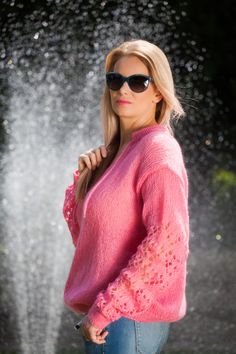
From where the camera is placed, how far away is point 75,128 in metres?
7.72

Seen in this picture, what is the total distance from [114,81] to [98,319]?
58cm

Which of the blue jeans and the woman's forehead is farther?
the woman's forehead

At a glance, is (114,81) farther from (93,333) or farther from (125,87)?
(93,333)

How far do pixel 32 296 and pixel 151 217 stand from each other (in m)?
4.19

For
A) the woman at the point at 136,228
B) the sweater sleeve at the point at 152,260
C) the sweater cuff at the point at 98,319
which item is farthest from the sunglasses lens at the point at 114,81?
the sweater cuff at the point at 98,319

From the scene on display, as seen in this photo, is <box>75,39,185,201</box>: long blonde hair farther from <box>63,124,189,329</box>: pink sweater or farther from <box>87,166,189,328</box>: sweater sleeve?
<box>87,166,189,328</box>: sweater sleeve

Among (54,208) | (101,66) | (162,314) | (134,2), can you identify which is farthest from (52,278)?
(162,314)

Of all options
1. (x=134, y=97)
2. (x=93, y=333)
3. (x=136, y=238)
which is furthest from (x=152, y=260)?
(x=134, y=97)

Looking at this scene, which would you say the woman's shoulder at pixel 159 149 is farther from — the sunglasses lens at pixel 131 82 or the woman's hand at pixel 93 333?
the woman's hand at pixel 93 333

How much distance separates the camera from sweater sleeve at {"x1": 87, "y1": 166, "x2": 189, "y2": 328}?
6.25 feet

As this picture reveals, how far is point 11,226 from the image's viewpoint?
723cm

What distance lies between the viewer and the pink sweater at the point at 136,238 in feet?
6.26

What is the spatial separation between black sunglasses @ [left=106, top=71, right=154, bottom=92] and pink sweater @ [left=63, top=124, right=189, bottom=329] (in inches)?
3.9

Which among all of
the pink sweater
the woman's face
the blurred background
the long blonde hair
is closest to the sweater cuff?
the pink sweater
